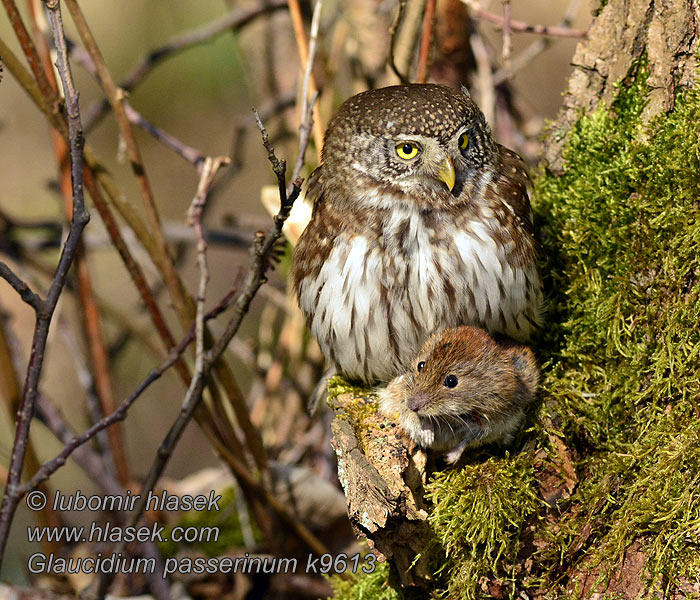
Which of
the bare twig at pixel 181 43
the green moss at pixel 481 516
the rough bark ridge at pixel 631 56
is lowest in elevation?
the green moss at pixel 481 516

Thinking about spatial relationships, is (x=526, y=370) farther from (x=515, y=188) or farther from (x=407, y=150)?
(x=407, y=150)

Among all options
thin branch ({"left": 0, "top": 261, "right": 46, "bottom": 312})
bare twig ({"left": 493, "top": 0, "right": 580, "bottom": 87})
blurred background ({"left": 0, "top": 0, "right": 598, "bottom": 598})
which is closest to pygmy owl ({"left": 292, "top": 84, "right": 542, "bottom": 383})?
blurred background ({"left": 0, "top": 0, "right": 598, "bottom": 598})

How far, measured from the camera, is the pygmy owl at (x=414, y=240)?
240cm

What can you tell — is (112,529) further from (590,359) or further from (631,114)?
(631,114)

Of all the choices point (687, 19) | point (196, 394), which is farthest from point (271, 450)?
point (687, 19)

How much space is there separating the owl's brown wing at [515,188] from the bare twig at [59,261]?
52.0 inches

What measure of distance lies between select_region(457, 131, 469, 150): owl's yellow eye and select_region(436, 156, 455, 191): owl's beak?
94 millimetres

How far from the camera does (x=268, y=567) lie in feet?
10.9

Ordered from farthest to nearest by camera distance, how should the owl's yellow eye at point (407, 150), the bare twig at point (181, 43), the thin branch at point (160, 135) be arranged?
the bare twig at point (181, 43) < the thin branch at point (160, 135) < the owl's yellow eye at point (407, 150)

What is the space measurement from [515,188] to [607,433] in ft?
2.84

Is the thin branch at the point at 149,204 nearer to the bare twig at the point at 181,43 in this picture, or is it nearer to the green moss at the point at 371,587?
the green moss at the point at 371,587

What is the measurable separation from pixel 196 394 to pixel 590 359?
1272 millimetres

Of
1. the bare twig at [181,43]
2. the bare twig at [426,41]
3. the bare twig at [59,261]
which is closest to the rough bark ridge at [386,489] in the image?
the bare twig at [59,261]

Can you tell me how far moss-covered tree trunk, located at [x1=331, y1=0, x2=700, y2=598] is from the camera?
208 cm
